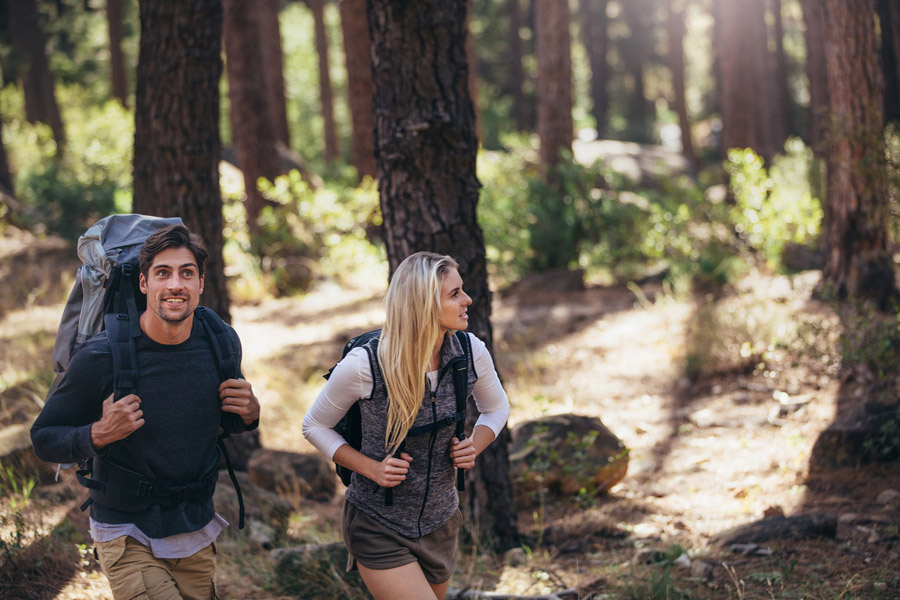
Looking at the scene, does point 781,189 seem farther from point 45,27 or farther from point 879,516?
point 45,27

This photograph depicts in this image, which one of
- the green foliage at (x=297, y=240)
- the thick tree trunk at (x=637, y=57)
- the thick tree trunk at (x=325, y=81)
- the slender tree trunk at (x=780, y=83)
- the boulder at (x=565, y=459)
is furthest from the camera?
the thick tree trunk at (x=637, y=57)

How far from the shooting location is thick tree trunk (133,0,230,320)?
20.2ft

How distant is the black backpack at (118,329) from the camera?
9.90 ft

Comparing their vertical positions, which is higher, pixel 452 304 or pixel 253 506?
pixel 452 304

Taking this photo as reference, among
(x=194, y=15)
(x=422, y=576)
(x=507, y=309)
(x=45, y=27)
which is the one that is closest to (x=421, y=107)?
(x=194, y=15)

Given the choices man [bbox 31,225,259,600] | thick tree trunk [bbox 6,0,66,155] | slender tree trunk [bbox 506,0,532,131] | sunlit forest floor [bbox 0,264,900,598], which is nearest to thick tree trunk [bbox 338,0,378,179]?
sunlit forest floor [bbox 0,264,900,598]

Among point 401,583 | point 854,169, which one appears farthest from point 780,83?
point 401,583

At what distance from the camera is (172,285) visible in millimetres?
3010

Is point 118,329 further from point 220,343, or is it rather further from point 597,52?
point 597,52

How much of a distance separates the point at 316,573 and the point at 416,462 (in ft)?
5.79

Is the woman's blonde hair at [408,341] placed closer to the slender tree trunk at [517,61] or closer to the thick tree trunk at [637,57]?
the slender tree trunk at [517,61]

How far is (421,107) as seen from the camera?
5016mm

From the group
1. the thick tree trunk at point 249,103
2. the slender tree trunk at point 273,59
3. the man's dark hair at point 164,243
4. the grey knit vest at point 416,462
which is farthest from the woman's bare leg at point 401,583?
the slender tree trunk at point 273,59

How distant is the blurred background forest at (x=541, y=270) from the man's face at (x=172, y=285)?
2116mm
